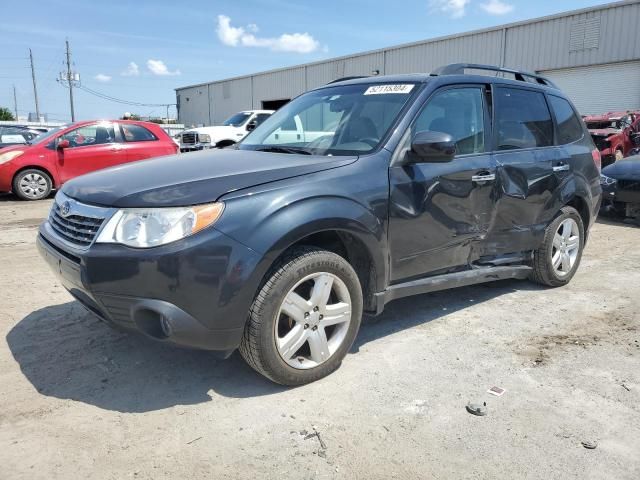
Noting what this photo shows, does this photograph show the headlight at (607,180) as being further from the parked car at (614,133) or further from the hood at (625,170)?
the parked car at (614,133)

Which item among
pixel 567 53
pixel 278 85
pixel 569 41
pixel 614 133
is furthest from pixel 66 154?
pixel 278 85

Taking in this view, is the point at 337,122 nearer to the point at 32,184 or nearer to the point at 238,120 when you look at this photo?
the point at 32,184

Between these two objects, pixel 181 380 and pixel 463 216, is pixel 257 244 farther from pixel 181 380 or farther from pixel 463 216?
pixel 463 216

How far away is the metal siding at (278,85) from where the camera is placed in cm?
3456

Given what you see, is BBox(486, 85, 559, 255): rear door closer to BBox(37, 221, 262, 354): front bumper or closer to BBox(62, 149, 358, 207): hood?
BBox(62, 149, 358, 207): hood

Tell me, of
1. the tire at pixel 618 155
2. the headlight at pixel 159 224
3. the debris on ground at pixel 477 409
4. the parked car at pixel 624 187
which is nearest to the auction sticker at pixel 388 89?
the headlight at pixel 159 224

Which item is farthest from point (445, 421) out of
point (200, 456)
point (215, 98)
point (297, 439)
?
point (215, 98)

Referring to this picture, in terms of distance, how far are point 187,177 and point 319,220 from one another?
0.73 m

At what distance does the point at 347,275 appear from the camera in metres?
2.96

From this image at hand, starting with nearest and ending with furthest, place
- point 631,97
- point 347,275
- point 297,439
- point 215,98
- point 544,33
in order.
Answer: point 297,439 < point 347,275 < point 631,97 < point 544,33 < point 215,98

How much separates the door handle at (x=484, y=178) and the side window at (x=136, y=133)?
866 cm

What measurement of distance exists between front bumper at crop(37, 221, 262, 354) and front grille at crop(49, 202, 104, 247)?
101 mm

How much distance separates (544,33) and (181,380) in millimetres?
22588

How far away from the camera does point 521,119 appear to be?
14.1ft
